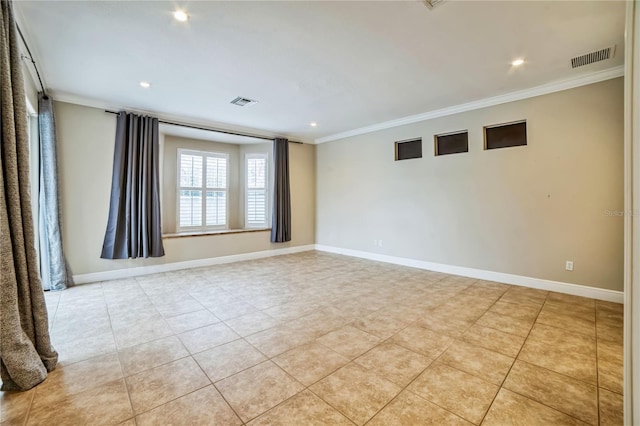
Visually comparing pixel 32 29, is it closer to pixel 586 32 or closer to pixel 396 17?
pixel 396 17

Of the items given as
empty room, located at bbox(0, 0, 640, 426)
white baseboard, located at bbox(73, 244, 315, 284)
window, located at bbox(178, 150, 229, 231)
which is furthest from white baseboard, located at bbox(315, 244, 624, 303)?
window, located at bbox(178, 150, 229, 231)

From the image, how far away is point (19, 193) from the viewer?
1.82 metres

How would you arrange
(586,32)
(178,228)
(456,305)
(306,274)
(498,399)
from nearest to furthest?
(498,399) < (586,32) < (456,305) < (306,274) < (178,228)

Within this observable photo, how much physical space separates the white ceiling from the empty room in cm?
2

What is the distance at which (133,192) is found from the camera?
14.2 ft

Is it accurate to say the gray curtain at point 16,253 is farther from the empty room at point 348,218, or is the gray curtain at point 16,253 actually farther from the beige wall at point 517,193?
the beige wall at point 517,193

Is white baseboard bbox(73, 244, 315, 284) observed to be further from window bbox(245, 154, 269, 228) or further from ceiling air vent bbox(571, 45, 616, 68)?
ceiling air vent bbox(571, 45, 616, 68)

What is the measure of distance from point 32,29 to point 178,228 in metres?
3.88

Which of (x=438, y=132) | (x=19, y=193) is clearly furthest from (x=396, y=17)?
(x=19, y=193)

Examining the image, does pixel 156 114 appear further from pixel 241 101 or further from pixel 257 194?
pixel 257 194

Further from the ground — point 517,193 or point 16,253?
point 517,193

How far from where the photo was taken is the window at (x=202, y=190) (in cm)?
582

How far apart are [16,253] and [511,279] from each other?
5.26m

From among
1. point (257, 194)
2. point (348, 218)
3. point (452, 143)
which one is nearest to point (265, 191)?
point (257, 194)
